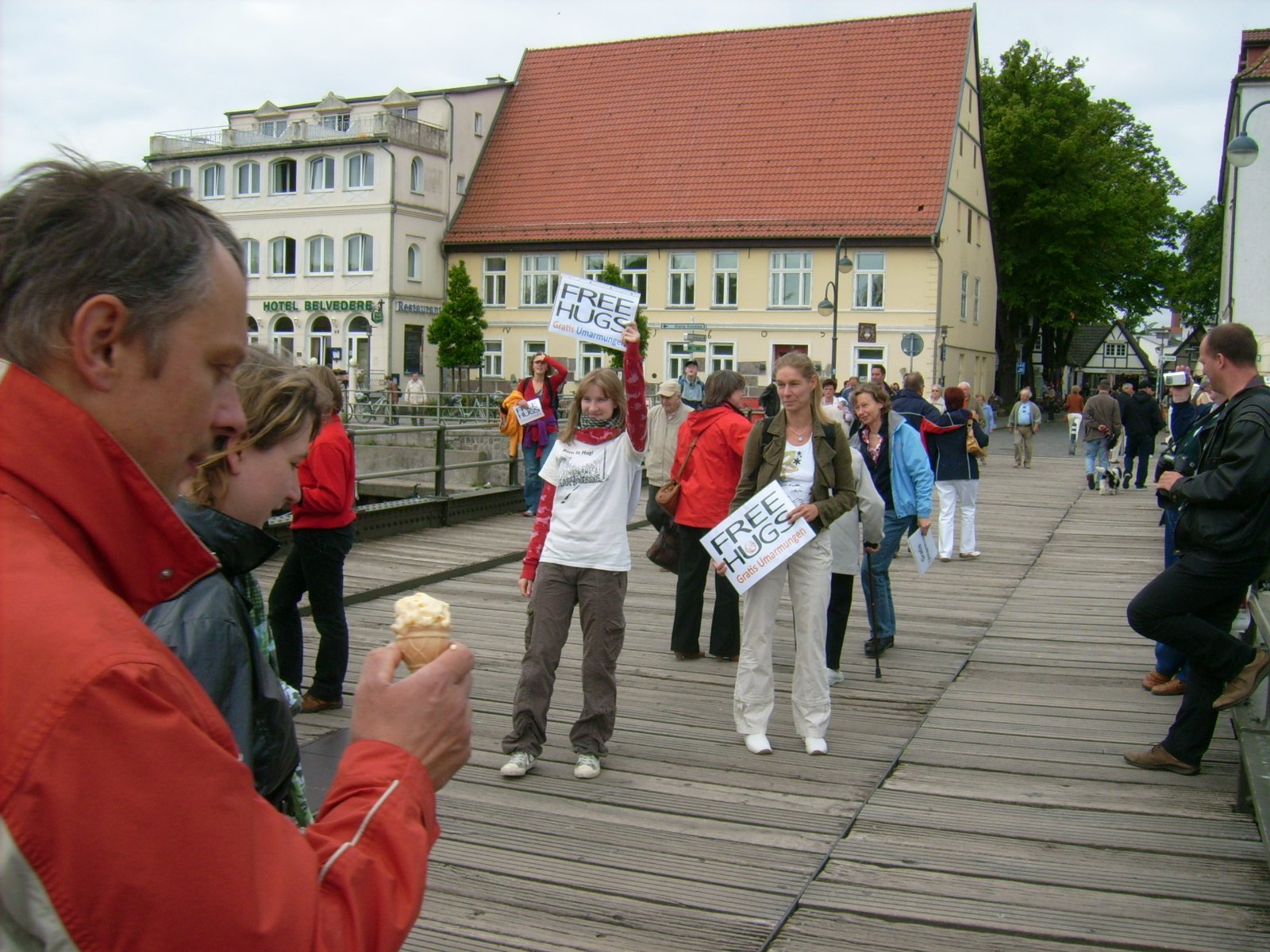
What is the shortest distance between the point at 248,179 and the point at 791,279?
79.7ft

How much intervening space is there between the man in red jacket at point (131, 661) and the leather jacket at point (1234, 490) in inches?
199

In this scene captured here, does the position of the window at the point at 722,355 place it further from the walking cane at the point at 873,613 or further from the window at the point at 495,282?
the walking cane at the point at 873,613

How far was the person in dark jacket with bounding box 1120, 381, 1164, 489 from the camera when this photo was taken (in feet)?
71.1

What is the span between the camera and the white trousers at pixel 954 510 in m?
13.3

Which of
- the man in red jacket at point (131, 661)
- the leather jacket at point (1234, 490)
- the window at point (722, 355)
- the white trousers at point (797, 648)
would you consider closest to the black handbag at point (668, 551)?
the white trousers at point (797, 648)

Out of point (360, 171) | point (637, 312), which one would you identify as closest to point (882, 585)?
point (637, 312)

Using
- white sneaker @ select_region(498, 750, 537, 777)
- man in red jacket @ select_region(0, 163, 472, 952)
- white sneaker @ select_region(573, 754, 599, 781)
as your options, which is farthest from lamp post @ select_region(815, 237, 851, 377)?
man in red jacket @ select_region(0, 163, 472, 952)

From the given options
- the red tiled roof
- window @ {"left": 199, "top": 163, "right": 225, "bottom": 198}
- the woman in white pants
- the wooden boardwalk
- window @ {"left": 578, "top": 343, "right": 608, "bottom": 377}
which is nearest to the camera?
the wooden boardwalk

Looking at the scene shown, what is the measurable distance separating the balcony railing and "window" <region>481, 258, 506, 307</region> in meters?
5.14

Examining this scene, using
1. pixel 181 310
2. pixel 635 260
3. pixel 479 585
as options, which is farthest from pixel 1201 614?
pixel 635 260

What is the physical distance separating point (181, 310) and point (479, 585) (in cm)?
999

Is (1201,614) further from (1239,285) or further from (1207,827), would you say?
(1239,285)

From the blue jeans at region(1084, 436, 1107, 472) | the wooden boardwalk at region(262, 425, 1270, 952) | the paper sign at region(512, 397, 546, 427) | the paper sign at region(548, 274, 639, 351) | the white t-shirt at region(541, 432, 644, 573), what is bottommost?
the wooden boardwalk at region(262, 425, 1270, 952)

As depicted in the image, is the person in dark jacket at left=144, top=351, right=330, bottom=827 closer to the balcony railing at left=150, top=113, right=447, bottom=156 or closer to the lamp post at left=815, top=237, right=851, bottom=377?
the lamp post at left=815, top=237, right=851, bottom=377
